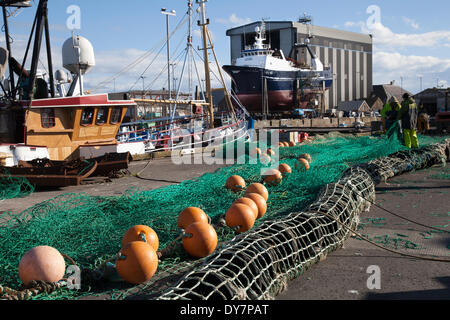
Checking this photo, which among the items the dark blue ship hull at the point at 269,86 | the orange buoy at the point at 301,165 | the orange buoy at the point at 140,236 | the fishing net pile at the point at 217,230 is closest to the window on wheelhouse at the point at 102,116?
the fishing net pile at the point at 217,230

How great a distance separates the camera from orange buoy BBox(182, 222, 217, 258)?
15.3 feet

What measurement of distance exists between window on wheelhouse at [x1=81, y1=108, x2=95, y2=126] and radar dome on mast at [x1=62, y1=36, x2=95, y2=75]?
169 cm

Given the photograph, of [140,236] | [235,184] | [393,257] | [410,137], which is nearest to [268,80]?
[410,137]

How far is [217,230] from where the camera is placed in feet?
17.9

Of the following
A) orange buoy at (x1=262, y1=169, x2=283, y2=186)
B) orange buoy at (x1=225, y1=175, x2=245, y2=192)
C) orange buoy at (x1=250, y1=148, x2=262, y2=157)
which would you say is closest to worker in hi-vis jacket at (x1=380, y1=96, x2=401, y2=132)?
orange buoy at (x1=250, y1=148, x2=262, y2=157)

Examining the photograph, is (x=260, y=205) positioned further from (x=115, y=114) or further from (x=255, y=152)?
(x=115, y=114)

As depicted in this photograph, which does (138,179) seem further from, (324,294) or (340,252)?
(324,294)

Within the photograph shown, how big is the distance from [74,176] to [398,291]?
8.01 meters

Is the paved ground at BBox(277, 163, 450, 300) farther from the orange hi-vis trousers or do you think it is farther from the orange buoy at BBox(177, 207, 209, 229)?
the orange hi-vis trousers

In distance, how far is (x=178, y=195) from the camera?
7531 mm

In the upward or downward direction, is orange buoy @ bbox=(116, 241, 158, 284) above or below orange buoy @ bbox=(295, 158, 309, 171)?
below

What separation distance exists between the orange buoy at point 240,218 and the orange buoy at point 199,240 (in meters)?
0.72

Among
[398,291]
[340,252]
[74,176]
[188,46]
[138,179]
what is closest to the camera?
[398,291]
